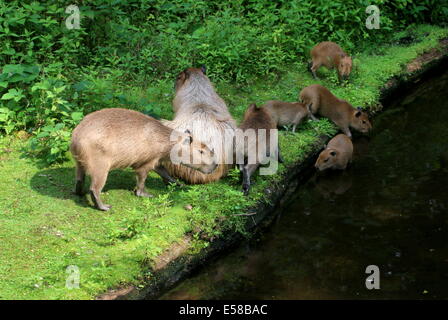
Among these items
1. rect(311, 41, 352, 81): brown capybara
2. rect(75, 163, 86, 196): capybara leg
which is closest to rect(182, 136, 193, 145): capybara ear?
rect(75, 163, 86, 196): capybara leg

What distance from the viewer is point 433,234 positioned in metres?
6.14

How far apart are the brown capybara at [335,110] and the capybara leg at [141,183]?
9.17 ft

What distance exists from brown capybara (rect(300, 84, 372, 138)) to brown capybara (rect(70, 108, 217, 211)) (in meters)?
2.41

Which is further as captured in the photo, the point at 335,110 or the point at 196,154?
the point at 335,110

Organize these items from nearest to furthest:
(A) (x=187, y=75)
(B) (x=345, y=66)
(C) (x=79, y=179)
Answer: (C) (x=79, y=179)
(A) (x=187, y=75)
(B) (x=345, y=66)

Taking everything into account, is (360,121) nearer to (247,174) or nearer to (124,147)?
(247,174)

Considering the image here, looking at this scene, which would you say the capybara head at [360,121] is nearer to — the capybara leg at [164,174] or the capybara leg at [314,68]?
the capybara leg at [314,68]

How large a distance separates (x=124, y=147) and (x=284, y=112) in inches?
98.8

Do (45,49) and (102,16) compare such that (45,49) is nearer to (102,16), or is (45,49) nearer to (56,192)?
(102,16)

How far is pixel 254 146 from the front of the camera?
22.5ft

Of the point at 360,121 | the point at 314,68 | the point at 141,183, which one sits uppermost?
the point at 314,68

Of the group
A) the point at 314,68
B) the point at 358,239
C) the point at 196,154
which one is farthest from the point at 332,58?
the point at 358,239

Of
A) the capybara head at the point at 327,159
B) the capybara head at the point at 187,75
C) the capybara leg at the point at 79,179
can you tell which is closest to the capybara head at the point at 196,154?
the capybara leg at the point at 79,179
